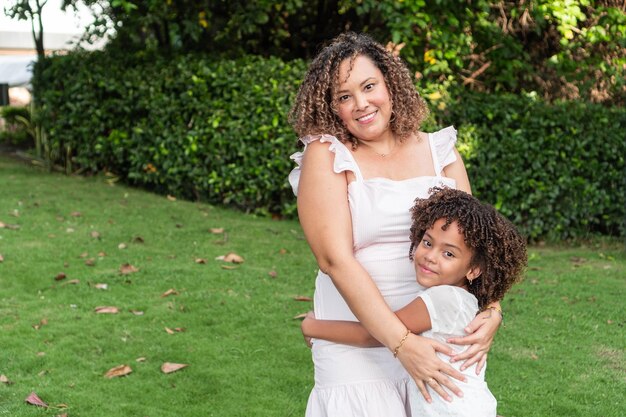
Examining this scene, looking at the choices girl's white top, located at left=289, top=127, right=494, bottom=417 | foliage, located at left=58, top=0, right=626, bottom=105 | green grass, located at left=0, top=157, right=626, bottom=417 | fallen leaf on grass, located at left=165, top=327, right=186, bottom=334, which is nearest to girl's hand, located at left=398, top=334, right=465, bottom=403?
girl's white top, located at left=289, top=127, right=494, bottom=417

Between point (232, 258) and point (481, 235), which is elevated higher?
point (481, 235)

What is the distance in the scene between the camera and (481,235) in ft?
8.68

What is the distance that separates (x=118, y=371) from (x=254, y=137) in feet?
16.5

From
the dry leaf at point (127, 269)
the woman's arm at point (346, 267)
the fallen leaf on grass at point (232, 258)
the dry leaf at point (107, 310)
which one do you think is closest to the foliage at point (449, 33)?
the fallen leaf on grass at point (232, 258)

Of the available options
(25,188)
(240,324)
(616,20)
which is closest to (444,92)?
(616,20)

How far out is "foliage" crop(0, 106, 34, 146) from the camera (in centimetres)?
1571

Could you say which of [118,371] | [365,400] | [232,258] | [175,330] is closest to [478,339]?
[365,400]

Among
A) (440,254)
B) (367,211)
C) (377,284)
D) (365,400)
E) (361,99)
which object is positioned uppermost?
(361,99)

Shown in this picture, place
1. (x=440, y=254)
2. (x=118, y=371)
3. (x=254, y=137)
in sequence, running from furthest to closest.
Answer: (x=254, y=137) → (x=118, y=371) → (x=440, y=254)

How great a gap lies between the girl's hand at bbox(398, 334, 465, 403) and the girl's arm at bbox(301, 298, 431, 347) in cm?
5

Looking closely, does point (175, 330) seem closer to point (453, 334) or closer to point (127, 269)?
point (127, 269)

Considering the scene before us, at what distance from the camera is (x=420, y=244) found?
2.68 meters

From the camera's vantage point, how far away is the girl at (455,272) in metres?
2.60

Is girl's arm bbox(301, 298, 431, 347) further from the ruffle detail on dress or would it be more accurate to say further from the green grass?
the green grass
